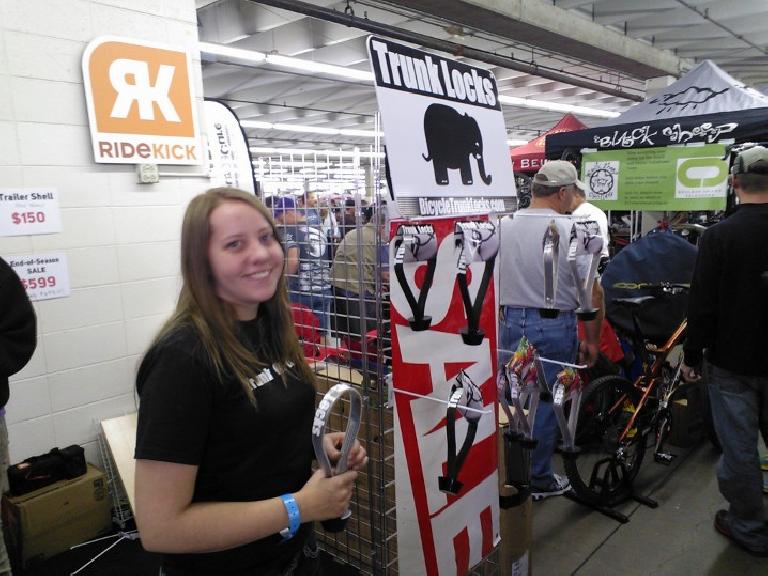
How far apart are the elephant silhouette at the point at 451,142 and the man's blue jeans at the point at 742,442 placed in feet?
5.02

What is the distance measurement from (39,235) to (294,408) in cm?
218

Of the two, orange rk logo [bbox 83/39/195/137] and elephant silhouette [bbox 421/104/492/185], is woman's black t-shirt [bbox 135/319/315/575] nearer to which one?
elephant silhouette [bbox 421/104/492/185]

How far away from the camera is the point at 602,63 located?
7234 mm

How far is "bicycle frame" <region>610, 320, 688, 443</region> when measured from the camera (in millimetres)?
2906

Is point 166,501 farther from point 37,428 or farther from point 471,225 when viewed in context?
point 37,428

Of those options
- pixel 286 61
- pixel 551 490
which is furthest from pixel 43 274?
pixel 286 61

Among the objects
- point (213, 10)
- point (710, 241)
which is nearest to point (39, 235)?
point (710, 241)

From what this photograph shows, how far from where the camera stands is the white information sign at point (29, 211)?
8.13 ft

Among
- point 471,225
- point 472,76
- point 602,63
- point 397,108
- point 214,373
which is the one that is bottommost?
point 214,373

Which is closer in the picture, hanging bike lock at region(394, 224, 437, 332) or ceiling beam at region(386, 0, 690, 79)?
hanging bike lock at region(394, 224, 437, 332)

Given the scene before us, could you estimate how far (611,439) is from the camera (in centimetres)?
283

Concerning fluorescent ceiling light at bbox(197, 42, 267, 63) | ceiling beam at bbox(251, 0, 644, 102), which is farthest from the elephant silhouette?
fluorescent ceiling light at bbox(197, 42, 267, 63)

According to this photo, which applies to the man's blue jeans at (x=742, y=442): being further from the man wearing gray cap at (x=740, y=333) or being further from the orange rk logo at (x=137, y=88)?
the orange rk logo at (x=137, y=88)

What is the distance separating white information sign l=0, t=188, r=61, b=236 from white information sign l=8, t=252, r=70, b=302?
0.12 meters
